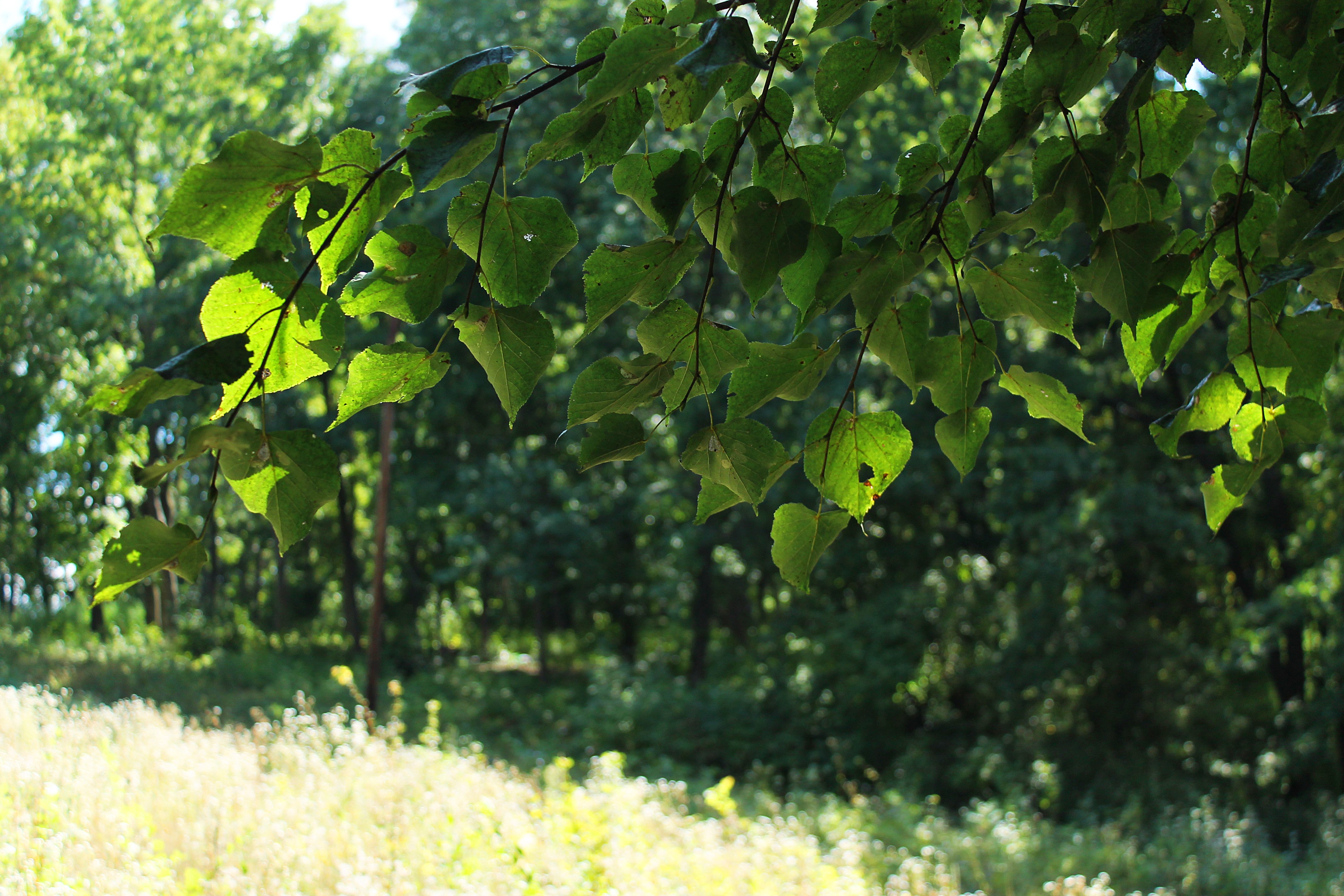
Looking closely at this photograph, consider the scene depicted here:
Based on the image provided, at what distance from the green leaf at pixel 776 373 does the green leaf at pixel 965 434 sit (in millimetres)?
139

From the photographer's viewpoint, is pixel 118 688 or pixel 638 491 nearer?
pixel 118 688

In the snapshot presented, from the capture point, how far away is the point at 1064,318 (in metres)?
0.72

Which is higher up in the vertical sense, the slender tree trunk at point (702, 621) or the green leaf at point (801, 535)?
the slender tree trunk at point (702, 621)

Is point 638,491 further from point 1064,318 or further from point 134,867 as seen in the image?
point 1064,318

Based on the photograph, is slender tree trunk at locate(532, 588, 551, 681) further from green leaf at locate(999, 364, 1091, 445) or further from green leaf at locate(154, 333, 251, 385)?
green leaf at locate(154, 333, 251, 385)

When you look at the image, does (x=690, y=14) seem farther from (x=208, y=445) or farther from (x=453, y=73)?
(x=208, y=445)

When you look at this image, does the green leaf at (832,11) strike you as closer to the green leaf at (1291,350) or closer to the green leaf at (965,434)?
the green leaf at (965,434)

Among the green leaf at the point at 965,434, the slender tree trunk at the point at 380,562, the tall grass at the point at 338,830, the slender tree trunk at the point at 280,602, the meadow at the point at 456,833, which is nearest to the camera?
the green leaf at the point at 965,434

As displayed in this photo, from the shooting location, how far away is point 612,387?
26.0 inches

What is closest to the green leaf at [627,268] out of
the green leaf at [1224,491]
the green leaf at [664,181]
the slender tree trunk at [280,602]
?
the green leaf at [664,181]

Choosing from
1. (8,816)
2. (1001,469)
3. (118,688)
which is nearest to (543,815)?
(8,816)

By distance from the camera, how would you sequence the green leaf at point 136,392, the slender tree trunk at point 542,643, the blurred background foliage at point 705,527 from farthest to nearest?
the slender tree trunk at point 542,643 < the blurred background foliage at point 705,527 < the green leaf at point 136,392

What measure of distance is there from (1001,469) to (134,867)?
373 inches

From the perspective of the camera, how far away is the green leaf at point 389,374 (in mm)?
620
